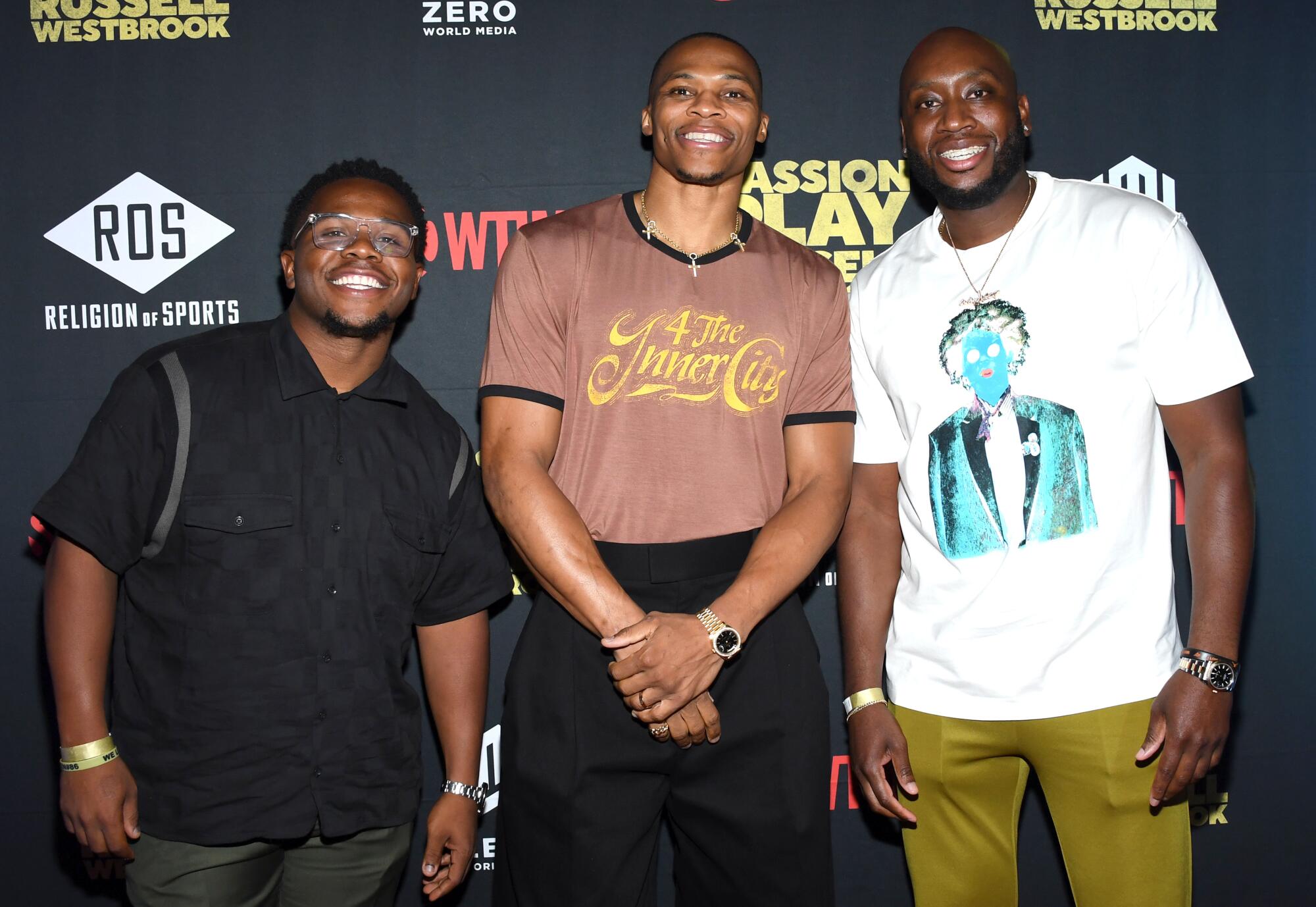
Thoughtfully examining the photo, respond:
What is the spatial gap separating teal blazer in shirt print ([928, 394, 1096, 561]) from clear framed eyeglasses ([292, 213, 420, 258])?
1215mm

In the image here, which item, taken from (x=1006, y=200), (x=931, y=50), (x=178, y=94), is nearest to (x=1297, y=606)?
(x=1006, y=200)

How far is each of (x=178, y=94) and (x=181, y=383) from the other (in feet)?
3.99

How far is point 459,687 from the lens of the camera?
220 cm

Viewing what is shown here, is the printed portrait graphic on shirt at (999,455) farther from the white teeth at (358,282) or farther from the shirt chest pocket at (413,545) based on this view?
the white teeth at (358,282)

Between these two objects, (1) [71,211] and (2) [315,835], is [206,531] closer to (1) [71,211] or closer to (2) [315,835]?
(2) [315,835]

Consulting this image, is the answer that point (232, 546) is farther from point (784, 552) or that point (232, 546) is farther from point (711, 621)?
point (784, 552)

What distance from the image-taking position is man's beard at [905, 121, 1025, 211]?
6.88ft

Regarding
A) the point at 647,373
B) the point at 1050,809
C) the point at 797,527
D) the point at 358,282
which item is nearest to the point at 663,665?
the point at 797,527

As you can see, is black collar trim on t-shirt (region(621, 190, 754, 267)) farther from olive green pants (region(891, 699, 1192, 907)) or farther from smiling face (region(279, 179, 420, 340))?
olive green pants (region(891, 699, 1192, 907))

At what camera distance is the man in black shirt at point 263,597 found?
185cm

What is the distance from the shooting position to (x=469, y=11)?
273 centimetres

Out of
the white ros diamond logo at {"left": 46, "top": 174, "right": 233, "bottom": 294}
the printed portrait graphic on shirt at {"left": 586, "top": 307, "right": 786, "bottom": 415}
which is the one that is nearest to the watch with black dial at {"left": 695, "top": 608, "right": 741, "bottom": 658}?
the printed portrait graphic on shirt at {"left": 586, "top": 307, "right": 786, "bottom": 415}

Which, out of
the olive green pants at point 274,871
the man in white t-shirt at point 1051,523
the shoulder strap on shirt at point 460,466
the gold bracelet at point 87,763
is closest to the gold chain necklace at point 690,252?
the man in white t-shirt at point 1051,523

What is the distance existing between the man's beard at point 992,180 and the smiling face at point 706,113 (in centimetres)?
42
